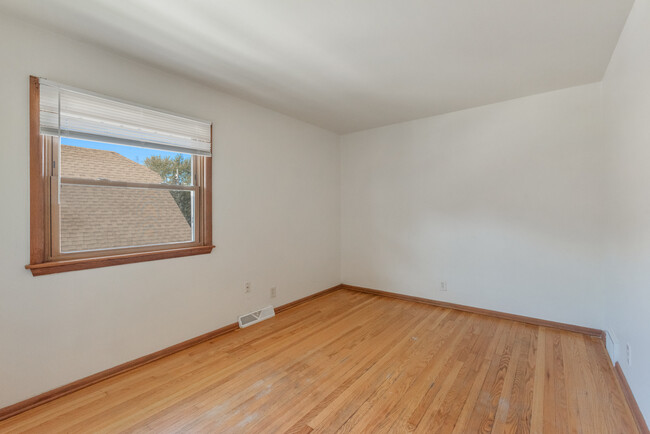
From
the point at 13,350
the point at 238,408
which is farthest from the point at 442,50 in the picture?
the point at 13,350

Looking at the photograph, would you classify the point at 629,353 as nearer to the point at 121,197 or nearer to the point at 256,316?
the point at 256,316

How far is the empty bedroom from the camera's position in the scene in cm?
175

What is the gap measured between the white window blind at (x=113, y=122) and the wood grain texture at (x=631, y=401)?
3.62m

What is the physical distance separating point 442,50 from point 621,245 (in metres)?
2.00

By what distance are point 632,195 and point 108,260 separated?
3.68 meters

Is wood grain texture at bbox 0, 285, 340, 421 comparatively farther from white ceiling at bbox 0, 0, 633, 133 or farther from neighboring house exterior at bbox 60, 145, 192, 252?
white ceiling at bbox 0, 0, 633, 133

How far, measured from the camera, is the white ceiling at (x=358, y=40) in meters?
1.71

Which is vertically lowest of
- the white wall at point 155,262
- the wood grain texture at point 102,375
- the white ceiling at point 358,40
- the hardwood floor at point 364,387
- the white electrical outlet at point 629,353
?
the hardwood floor at point 364,387

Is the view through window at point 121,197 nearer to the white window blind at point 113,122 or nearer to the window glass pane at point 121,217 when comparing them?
the window glass pane at point 121,217

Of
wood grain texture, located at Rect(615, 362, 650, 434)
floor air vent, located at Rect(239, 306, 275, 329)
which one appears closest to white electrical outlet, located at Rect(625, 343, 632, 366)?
wood grain texture, located at Rect(615, 362, 650, 434)

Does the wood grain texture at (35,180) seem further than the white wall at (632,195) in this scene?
Yes

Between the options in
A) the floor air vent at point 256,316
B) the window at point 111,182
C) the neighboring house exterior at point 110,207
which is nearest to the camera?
the window at point 111,182

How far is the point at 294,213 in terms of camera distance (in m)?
3.81

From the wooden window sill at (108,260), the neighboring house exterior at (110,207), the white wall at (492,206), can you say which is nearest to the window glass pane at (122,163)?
the neighboring house exterior at (110,207)
